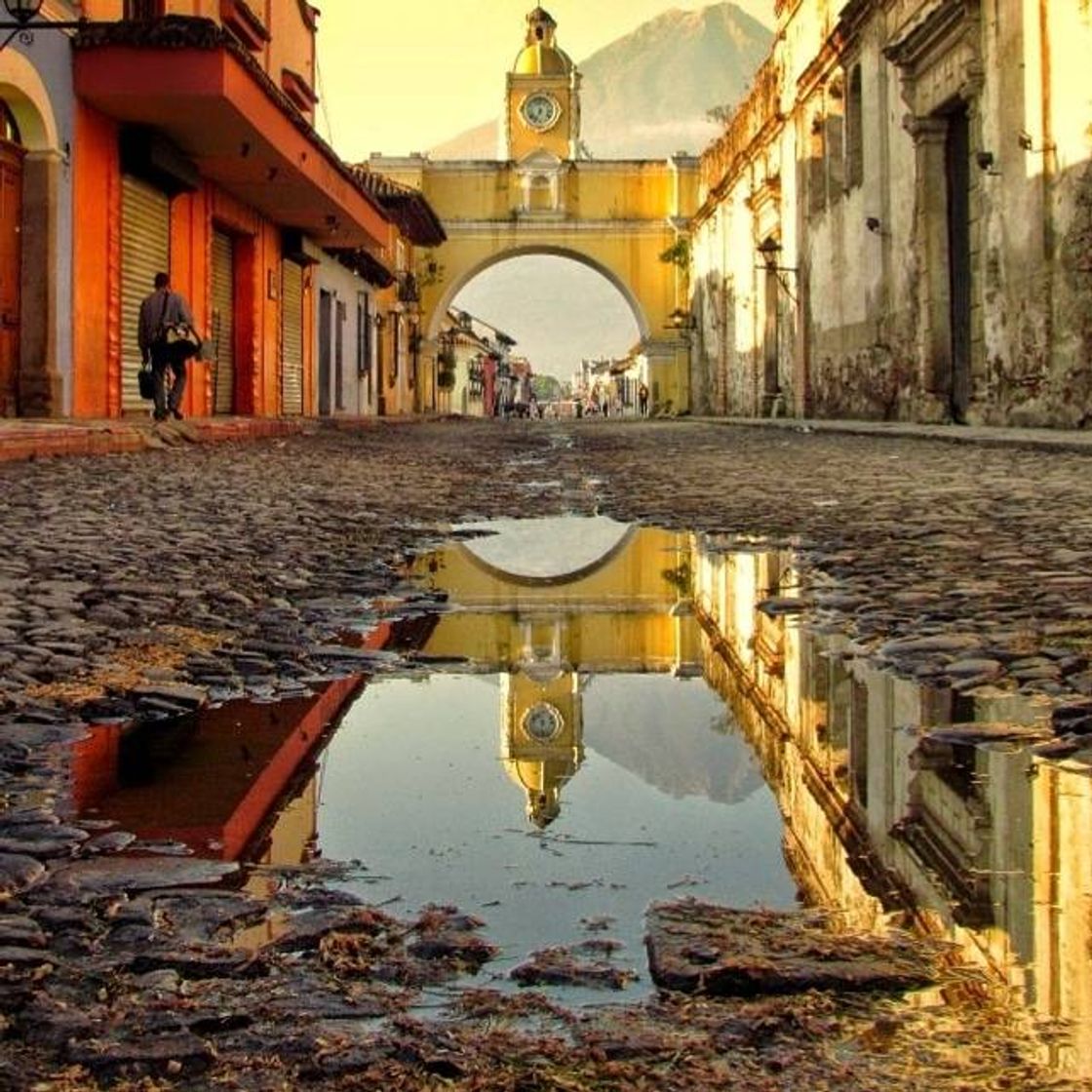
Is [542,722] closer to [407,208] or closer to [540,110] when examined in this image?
[407,208]

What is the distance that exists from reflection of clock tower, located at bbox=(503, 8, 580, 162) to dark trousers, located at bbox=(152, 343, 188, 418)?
3487 centimetres

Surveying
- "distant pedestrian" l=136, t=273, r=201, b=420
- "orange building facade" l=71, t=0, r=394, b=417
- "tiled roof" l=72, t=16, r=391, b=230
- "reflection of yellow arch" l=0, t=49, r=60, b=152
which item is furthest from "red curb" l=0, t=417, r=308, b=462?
"tiled roof" l=72, t=16, r=391, b=230

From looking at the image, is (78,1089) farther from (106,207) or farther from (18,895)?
(106,207)

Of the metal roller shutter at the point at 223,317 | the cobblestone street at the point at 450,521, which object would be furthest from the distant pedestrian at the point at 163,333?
the metal roller shutter at the point at 223,317

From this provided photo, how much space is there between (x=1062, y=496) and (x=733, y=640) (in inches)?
147

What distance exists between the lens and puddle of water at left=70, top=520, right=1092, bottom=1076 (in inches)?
60.6

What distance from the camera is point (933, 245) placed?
1672 centimetres

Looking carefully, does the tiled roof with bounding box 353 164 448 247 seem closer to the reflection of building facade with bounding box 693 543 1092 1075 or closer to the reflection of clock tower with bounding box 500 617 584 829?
the reflection of clock tower with bounding box 500 617 584 829

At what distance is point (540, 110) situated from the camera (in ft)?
159

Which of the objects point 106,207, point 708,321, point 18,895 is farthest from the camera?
point 708,321

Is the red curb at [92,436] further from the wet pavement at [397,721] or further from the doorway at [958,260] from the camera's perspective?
the doorway at [958,260]

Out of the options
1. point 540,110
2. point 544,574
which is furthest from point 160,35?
point 540,110

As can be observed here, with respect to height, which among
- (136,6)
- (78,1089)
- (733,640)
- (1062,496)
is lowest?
(78,1089)

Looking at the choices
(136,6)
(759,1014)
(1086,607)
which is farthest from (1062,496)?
(136,6)
